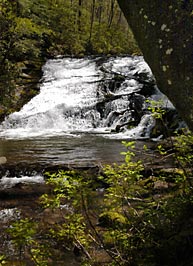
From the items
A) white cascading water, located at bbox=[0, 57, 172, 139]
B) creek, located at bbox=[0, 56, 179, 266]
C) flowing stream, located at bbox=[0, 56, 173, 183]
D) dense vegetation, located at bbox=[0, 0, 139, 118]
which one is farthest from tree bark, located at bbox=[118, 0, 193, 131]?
white cascading water, located at bbox=[0, 57, 172, 139]

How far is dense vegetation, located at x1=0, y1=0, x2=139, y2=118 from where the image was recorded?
11.1m

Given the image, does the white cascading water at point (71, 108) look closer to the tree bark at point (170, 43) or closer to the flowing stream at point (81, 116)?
the flowing stream at point (81, 116)

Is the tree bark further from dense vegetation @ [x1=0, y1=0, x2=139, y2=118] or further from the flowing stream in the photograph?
dense vegetation @ [x1=0, y1=0, x2=139, y2=118]

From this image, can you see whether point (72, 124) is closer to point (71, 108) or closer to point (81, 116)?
point (81, 116)

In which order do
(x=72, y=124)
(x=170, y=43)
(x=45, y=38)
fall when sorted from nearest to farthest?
(x=170, y=43), (x=72, y=124), (x=45, y=38)

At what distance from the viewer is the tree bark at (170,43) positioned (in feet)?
6.00

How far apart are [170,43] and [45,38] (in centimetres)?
2967

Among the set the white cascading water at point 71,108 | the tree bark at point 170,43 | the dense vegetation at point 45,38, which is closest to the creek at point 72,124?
the white cascading water at point 71,108

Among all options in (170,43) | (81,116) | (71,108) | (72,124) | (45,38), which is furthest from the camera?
(45,38)

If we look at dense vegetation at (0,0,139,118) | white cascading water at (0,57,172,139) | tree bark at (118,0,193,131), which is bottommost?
white cascading water at (0,57,172,139)

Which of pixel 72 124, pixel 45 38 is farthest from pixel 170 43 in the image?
pixel 45 38

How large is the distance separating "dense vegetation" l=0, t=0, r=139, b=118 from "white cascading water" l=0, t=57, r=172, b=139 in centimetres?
99

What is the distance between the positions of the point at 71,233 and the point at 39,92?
63.0 feet

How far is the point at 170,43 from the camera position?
1.88m
